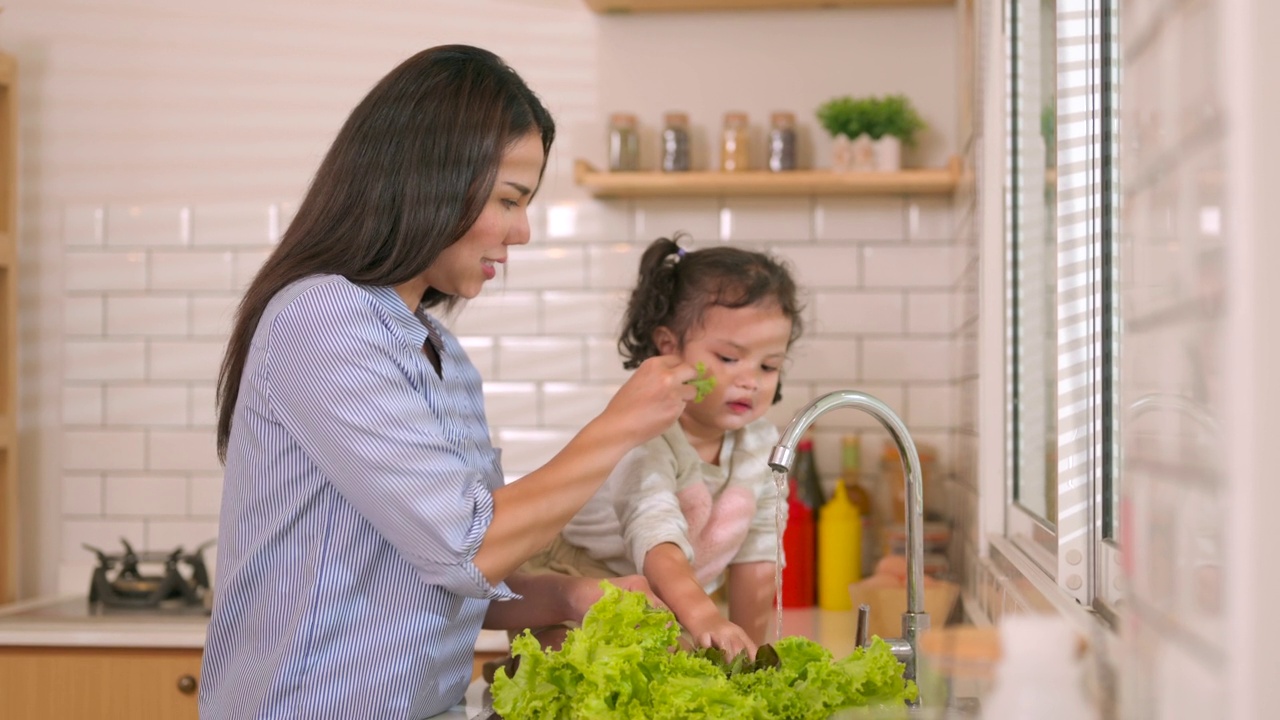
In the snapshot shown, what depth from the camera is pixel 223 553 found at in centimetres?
136

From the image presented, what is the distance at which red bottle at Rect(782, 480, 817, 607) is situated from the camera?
8.62 ft

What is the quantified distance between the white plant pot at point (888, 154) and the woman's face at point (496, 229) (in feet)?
4.58

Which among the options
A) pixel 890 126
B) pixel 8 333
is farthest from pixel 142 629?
pixel 890 126

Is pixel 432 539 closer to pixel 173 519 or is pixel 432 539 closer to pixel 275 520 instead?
pixel 275 520

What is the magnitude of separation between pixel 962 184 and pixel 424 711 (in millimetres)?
1614

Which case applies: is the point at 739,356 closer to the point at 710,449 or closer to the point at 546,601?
the point at 710,449

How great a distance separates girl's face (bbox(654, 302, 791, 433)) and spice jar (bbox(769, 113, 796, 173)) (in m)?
1.04

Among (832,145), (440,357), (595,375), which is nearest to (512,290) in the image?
(595,375)

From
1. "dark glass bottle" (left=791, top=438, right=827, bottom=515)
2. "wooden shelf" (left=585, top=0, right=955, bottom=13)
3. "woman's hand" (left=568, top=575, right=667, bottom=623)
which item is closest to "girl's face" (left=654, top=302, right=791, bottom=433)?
"woman's hand" (left=568, top=575, right=667, bottom=623)

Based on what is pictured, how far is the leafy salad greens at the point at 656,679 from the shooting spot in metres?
1.05

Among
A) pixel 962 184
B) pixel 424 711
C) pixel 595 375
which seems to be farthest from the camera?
pixel 595 375

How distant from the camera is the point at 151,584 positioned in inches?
104

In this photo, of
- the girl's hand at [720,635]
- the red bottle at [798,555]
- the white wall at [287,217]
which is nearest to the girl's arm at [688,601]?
the girl's hand at [720,635]

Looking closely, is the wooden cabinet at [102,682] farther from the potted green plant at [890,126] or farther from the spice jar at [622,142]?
the potted green plant at [890,126]
